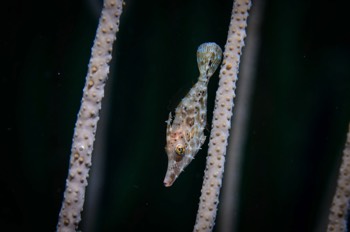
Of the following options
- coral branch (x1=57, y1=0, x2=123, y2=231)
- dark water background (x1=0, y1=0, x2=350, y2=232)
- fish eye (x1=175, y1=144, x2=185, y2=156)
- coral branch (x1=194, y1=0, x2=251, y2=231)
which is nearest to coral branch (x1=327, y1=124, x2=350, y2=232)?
coral branch (x1=194, y1=0, x2=251, y2=231)

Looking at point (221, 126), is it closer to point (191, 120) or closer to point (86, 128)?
point (191, 120)

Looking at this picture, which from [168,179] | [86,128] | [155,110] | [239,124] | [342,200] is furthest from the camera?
[155,110]

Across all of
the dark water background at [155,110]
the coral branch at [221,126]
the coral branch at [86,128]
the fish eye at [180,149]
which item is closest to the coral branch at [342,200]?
the coral branch at [221,126]

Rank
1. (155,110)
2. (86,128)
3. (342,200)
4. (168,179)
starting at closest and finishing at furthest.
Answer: (86,128), (342,200), (168,179), (155,110)

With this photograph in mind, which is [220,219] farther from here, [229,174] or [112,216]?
[112,216]

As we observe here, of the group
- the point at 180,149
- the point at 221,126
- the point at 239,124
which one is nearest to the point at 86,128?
the point at 221,126

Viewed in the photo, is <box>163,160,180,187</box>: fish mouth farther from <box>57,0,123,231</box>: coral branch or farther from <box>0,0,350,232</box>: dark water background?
<box>57,0,123,231</box>: coral branch

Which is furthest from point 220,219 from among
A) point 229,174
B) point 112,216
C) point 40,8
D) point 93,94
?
point 40,8
